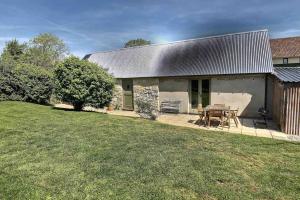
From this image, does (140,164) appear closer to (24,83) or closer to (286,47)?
(24,83)

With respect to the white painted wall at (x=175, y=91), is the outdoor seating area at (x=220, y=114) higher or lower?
lower

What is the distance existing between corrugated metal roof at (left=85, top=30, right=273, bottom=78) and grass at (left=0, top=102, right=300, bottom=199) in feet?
20.5

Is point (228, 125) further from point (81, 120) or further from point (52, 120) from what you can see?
point (52, 120)

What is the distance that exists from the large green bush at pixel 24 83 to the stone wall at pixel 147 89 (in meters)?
6.40

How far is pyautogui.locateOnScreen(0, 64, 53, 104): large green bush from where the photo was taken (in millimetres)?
14648

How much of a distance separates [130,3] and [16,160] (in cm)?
1436

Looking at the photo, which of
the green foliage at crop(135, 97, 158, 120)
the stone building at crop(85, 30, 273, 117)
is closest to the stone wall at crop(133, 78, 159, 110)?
the stone building at crop(85, 30, 273, 117)

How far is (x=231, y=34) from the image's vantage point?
15445 millimetres

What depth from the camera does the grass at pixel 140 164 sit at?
4.21 metres

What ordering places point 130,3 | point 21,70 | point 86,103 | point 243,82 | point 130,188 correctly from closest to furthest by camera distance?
point 130,188 → point 243,82 → point 86,103 → point 21,70 → point 130,3

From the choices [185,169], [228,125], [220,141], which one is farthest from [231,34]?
[185,169]

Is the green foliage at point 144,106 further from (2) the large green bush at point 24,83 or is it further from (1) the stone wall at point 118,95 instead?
(2) the large green bush at point 24,83

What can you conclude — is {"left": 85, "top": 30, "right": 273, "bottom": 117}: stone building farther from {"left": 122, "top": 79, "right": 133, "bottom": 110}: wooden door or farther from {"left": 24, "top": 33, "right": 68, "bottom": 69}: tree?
{"left": 24, "top": 33, "right": 68, "bottom": 69}: tree

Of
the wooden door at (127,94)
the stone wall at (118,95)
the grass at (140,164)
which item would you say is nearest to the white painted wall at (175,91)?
the wooden door at (127,94)
